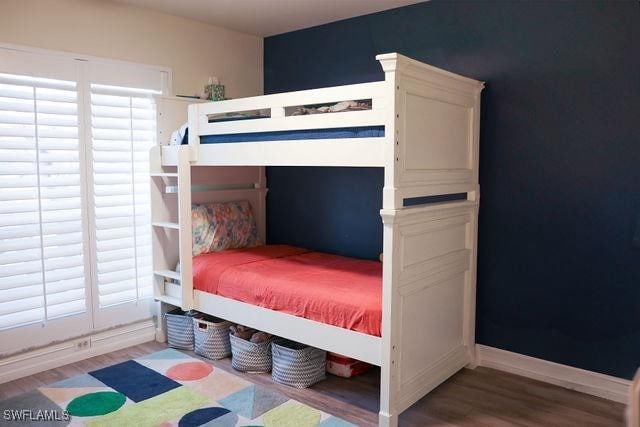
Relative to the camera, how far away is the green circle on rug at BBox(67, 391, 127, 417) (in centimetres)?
254

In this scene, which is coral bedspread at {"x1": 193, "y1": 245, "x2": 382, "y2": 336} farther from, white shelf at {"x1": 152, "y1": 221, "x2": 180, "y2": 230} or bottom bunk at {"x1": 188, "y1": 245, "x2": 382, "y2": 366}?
white shelf at {"x1": 152, "y1": 221, "x2": 180, "y2": 230}

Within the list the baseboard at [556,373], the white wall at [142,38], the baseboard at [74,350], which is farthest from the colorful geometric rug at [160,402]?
the white wall at [142,38]

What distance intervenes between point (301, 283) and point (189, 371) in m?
0.91

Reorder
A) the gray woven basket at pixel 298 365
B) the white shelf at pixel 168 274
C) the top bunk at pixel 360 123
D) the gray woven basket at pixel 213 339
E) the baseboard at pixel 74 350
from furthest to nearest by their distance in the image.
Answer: the white shelf at pixel 168 274, the gray woven basket at pixel 213 339, the baseboard at pixel 74 350, the gray woven basket at pixel 298 365, the top bunk at pixel 360 123

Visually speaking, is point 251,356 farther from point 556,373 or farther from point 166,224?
point 556,373

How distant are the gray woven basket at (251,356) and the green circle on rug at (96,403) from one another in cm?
66

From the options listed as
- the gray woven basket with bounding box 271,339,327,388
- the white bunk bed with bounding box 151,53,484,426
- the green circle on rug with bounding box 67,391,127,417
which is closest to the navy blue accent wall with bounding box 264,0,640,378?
the white bunk bed with bounding box 151,53,484,426

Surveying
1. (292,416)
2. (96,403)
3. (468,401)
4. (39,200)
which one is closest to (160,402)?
(96,403)

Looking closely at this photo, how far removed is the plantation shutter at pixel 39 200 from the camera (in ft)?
9.30

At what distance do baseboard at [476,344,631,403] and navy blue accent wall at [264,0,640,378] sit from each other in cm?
4

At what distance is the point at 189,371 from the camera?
3.05 meters

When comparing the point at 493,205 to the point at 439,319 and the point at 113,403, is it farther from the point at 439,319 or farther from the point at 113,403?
the point at 113,403

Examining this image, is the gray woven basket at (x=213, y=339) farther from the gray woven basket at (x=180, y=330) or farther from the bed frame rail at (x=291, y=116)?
the bed frame rail at (x=291, y=116)

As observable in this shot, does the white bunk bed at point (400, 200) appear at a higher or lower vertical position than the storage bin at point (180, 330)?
higher
